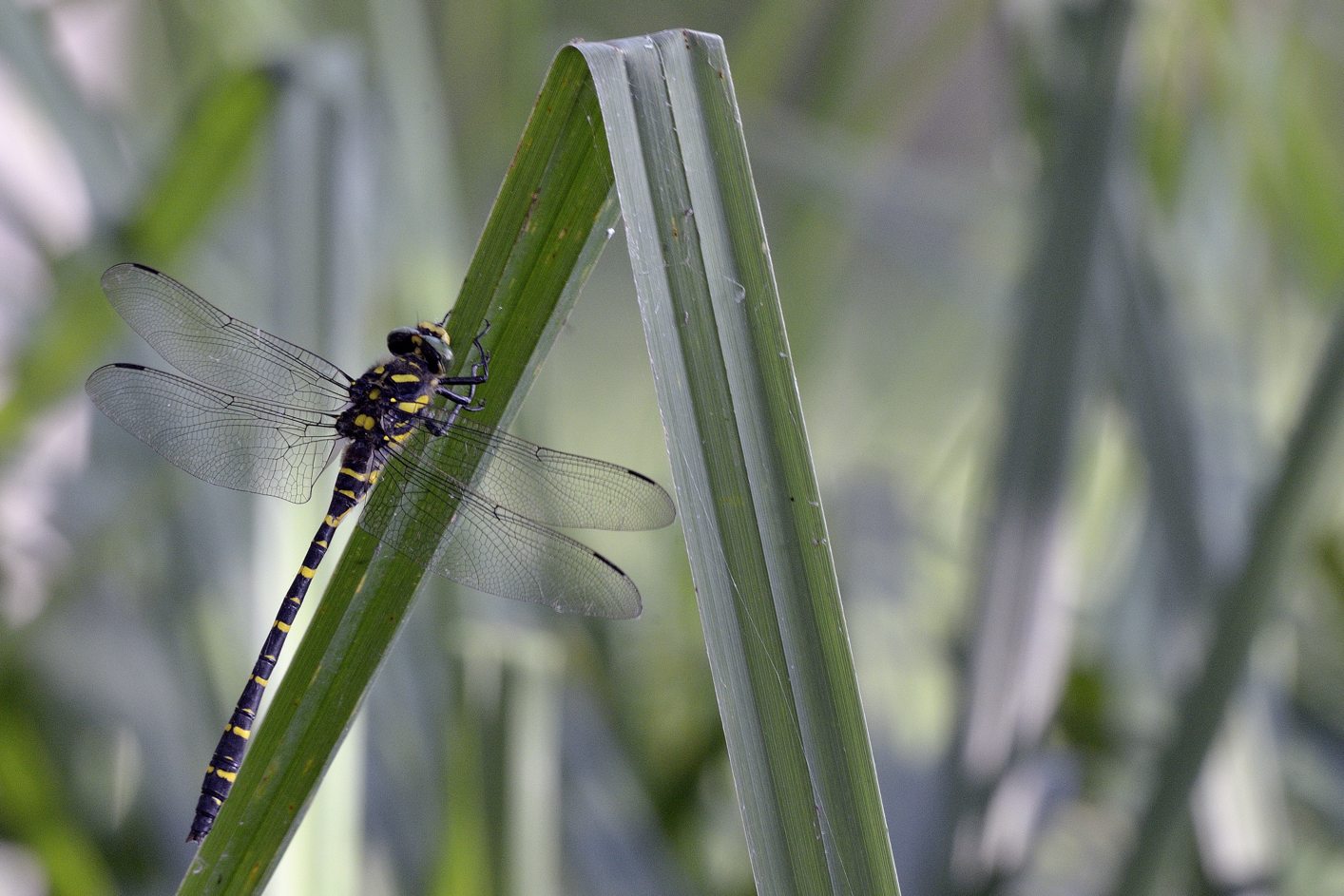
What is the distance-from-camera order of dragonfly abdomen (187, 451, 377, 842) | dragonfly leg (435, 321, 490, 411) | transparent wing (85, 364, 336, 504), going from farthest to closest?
1. transparent wing (85, 364, 336, 504)
2. dragonfly abdomen (187, 451, 377, 842)
3. dragonfly leg (435, 321, 490, 411)

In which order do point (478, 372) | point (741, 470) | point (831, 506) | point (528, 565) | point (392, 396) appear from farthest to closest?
point (831, 506) → point (392, 396) → point (528, 565) → point (478, 372) → point (741, 470)

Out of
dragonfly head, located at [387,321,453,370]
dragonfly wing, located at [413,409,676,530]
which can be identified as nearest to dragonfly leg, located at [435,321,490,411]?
dragonfly wing, located at [413,409,676,530]

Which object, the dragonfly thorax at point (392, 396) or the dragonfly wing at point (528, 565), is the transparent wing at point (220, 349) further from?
the dragonfly wing at point (528, 565)

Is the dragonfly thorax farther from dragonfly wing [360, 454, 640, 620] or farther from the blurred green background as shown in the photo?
dragonfly wing [360, 454, 640, 620]

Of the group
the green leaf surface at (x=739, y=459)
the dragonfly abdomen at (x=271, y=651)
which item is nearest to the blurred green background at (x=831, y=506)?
the dragonfly abdomen at (x=271, y=651)

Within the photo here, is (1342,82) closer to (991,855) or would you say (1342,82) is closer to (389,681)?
(991,855)

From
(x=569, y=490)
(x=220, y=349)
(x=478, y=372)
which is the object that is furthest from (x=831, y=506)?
(x=478, y=372)

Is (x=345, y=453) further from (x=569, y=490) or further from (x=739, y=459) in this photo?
(x=739, y=459)
